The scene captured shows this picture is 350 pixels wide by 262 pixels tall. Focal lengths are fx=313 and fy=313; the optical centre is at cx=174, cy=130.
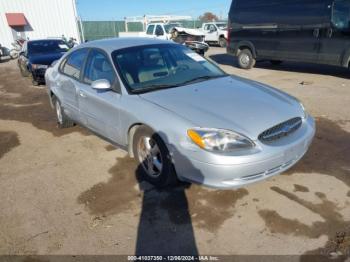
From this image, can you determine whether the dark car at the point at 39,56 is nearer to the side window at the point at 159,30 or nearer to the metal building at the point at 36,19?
the side window at the point at 159,30

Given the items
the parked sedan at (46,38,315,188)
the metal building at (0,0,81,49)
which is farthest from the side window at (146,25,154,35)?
the parked sedan at (46,38,315,188)

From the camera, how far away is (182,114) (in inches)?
126

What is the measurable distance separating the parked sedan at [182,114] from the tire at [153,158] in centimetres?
1

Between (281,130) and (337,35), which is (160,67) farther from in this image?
(337,35)

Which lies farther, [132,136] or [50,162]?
[50,162]

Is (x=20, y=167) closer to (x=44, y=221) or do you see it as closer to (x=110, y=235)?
(x=44, y=221)

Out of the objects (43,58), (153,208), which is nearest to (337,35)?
(153,208)

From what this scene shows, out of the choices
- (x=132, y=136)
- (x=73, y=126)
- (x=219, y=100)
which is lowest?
(x=73, y=126)

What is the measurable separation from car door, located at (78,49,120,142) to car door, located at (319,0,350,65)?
25.2 feet

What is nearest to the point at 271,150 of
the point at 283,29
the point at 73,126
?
the point at 73,126

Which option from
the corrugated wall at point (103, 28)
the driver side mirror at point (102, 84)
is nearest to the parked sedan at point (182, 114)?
the driver side mirror at point (102, 84)

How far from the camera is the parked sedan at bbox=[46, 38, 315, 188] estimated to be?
9.73 ft

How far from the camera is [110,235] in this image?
9.64 feet

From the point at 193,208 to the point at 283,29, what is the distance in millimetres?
9051
